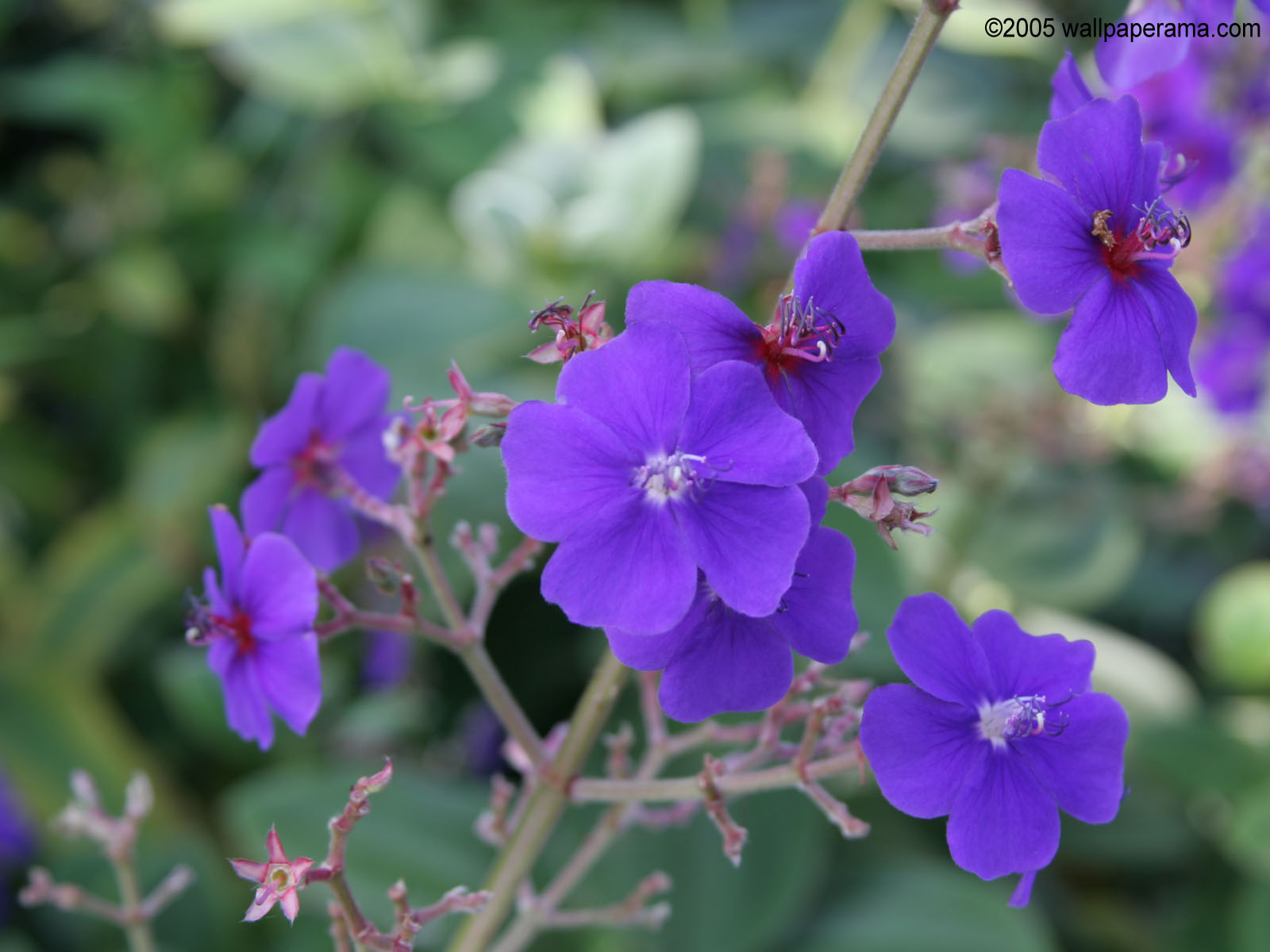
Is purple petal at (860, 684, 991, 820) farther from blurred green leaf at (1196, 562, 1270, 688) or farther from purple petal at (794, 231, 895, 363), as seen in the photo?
blurred green leaf at (1196, 562, 1270, 688)

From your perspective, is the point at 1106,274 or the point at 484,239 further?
the point at 484,239

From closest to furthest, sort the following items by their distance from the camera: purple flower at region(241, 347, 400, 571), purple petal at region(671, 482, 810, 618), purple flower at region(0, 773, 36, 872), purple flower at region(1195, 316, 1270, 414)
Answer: purple petal at region(671, 482, 810, 618) < purple flower at region(241, 347, 400, 571) < purple flower at region(0, 773, 36, 872) < purple flower at region(1195, 316, 1270, 414)

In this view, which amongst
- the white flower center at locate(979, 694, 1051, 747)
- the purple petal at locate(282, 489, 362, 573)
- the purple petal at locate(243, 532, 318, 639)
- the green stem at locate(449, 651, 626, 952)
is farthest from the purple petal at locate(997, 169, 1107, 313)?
the purple petal at locate(282, 489, 362, 573)

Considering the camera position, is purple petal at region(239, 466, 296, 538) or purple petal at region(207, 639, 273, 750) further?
purple petal at region(239, 466, 296, 538)

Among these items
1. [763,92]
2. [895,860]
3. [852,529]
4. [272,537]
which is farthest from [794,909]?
[763,92]

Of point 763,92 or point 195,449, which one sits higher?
point 763,92

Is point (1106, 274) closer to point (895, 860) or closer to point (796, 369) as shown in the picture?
point (796, 369)
